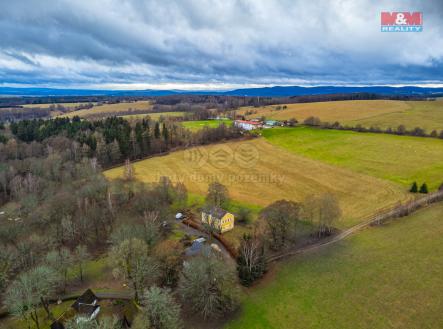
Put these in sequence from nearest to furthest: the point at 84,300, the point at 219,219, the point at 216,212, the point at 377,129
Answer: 1. the point at 84,300
2. the point at 219,219
3. the point at 216,212
4. the point at 377,129

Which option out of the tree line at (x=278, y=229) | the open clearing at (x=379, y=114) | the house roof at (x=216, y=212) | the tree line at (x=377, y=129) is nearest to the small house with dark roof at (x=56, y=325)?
the tree line at (x=278, y=229)

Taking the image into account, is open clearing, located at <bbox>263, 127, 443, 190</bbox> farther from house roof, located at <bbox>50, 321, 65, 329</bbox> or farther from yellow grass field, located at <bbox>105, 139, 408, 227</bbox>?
house roof, located at <bbox>50, 321, 65, 329</bbox>

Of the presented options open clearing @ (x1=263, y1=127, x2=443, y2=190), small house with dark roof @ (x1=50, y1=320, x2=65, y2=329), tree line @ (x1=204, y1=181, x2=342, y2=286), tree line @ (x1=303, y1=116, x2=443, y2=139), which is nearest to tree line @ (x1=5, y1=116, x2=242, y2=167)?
open clearing @ (x1=263, y1=127, x2=443, y2=190)

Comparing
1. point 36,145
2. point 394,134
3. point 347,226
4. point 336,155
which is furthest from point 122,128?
point 394,134

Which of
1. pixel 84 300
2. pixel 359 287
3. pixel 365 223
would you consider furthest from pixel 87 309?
pixel 365 223

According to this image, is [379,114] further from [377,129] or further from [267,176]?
[267,176]

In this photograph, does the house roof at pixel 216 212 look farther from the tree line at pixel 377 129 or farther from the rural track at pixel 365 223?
the tree line at pixel 377 129
